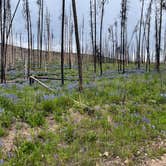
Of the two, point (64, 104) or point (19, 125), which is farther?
point (64, 104)

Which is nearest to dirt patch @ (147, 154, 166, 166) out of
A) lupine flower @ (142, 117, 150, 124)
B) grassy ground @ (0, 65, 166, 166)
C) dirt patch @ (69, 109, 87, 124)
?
grassy ground @ (0, 65, 166, 166)

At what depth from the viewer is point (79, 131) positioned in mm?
7727

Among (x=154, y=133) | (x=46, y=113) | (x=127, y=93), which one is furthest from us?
(x=127, y=93)

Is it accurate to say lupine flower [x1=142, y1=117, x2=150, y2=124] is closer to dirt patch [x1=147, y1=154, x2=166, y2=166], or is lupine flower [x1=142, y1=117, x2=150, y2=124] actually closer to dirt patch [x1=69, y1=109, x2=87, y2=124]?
dirt patch [x1=69, y1=109, x2=87, y2=124]

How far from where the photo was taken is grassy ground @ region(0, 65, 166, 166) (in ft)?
21.1

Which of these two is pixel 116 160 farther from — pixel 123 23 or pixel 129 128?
pixel 123 23

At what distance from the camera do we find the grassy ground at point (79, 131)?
21.1 feet

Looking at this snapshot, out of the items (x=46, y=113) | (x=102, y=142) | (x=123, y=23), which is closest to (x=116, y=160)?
(x=102, y=142)

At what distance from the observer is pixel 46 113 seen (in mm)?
8844

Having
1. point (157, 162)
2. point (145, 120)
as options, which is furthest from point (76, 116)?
point (157, 162)

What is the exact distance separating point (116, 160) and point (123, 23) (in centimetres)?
2594

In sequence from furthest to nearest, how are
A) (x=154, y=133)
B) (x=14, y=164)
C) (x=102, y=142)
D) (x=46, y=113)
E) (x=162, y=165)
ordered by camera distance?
(x=46, y=113) < (x=154, y=133) < (x=102, y=142) < (x=162, y=165) < (x=14, y=164)

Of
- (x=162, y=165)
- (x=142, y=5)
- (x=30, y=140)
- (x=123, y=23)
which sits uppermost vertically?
(x=142, y=5)

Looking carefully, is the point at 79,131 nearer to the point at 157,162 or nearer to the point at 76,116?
the point at 76,116
